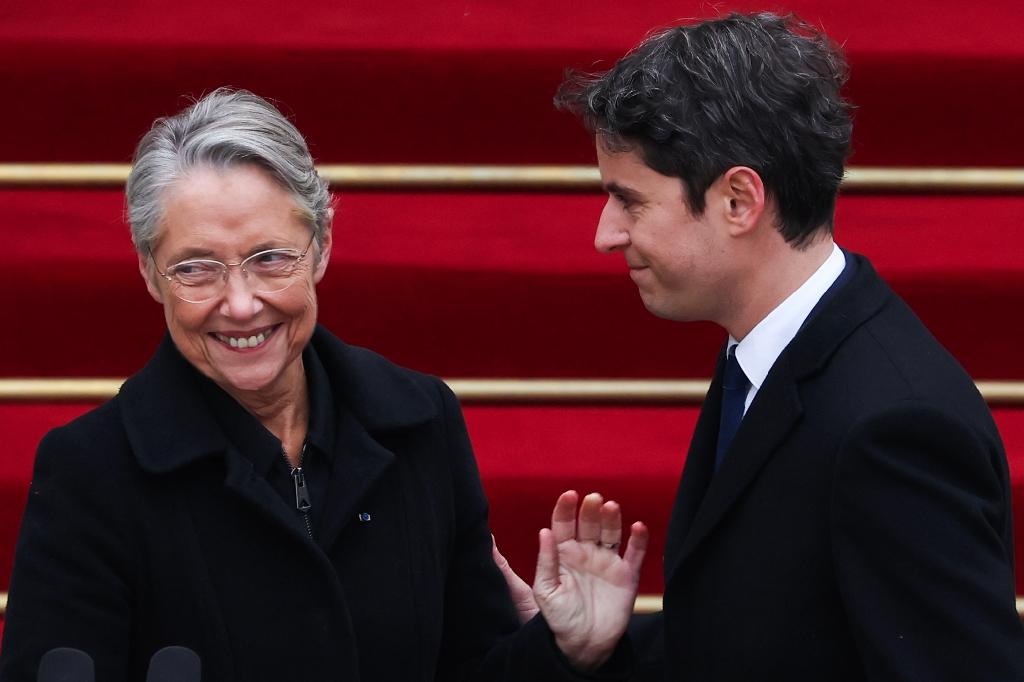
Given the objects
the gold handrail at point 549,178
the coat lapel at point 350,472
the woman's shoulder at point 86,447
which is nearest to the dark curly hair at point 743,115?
the coat lapel at point 350,472

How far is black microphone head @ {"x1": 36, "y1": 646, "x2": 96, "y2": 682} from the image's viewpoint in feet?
3.75

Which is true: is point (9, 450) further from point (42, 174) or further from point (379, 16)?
point (379, 16)

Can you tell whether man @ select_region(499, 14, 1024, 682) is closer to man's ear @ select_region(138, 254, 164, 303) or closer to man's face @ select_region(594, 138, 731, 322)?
man's face @ select_region(594, 138, 731, 322)

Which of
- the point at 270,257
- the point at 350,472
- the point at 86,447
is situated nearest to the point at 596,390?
the point at 350,472

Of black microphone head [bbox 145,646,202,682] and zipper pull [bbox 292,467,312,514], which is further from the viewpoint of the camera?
zipper pull [bbox 292,467,312,514]

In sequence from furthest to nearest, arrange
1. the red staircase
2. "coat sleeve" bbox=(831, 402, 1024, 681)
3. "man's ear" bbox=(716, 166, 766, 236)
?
the red staircase < "man's ear" bbox=(716, 166, 766, 236) < "coat sleeve" bbox=(831, 402, 1024, 681)

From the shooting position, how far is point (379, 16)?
279 cm

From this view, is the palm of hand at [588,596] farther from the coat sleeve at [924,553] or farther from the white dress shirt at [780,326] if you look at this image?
the coat sleeve at [924,553]

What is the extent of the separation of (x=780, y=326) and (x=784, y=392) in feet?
0.40

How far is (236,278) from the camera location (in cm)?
174

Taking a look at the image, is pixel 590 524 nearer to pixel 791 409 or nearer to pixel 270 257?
pixel 791 409

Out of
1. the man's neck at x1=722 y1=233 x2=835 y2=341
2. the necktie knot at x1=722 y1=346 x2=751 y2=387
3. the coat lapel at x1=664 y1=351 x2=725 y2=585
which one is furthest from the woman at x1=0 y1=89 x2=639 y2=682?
the man's neck at x1=722 y1=233 x2=835 y2=341

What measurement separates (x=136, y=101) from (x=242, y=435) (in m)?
1.15

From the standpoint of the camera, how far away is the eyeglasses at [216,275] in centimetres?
173
